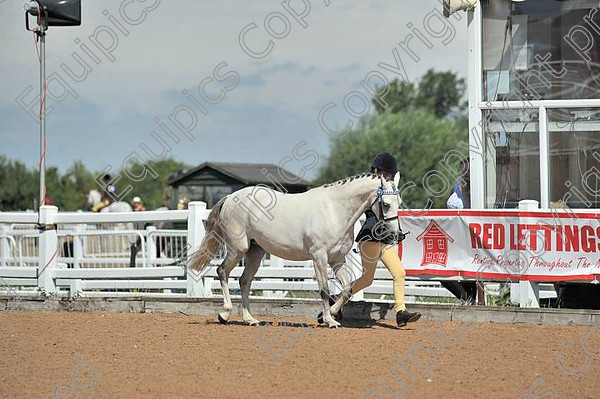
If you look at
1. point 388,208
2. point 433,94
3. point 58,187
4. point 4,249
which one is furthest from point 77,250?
point 433,94

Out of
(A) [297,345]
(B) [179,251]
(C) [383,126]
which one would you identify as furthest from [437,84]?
(A) [297,345]

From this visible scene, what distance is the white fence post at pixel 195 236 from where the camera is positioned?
517 inches

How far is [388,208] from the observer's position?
10266 millimetres

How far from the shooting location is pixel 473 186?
13.0m

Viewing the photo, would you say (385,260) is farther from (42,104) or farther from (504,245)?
(42,104)

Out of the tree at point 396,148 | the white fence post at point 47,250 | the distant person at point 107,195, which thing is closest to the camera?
the white fence post at point 47,250

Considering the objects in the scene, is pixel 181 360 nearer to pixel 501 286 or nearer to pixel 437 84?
pixel 501 286

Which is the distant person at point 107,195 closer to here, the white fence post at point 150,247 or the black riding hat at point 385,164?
the white fence post at point 150,247

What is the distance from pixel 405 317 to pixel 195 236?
389 centimetres

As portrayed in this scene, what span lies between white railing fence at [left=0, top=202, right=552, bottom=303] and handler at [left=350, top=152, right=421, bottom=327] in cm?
147

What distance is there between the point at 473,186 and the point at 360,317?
9.04 ft

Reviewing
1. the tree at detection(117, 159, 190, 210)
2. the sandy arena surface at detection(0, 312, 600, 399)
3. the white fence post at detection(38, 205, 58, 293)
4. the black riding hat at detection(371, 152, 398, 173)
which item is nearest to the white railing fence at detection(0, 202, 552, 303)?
the white fence post at detection(38, 205, 58, 293)

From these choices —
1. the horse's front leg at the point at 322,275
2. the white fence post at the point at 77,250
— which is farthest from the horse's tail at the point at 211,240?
the white fence post at the point at 77,250

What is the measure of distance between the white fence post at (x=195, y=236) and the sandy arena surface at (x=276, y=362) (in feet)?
5.90
